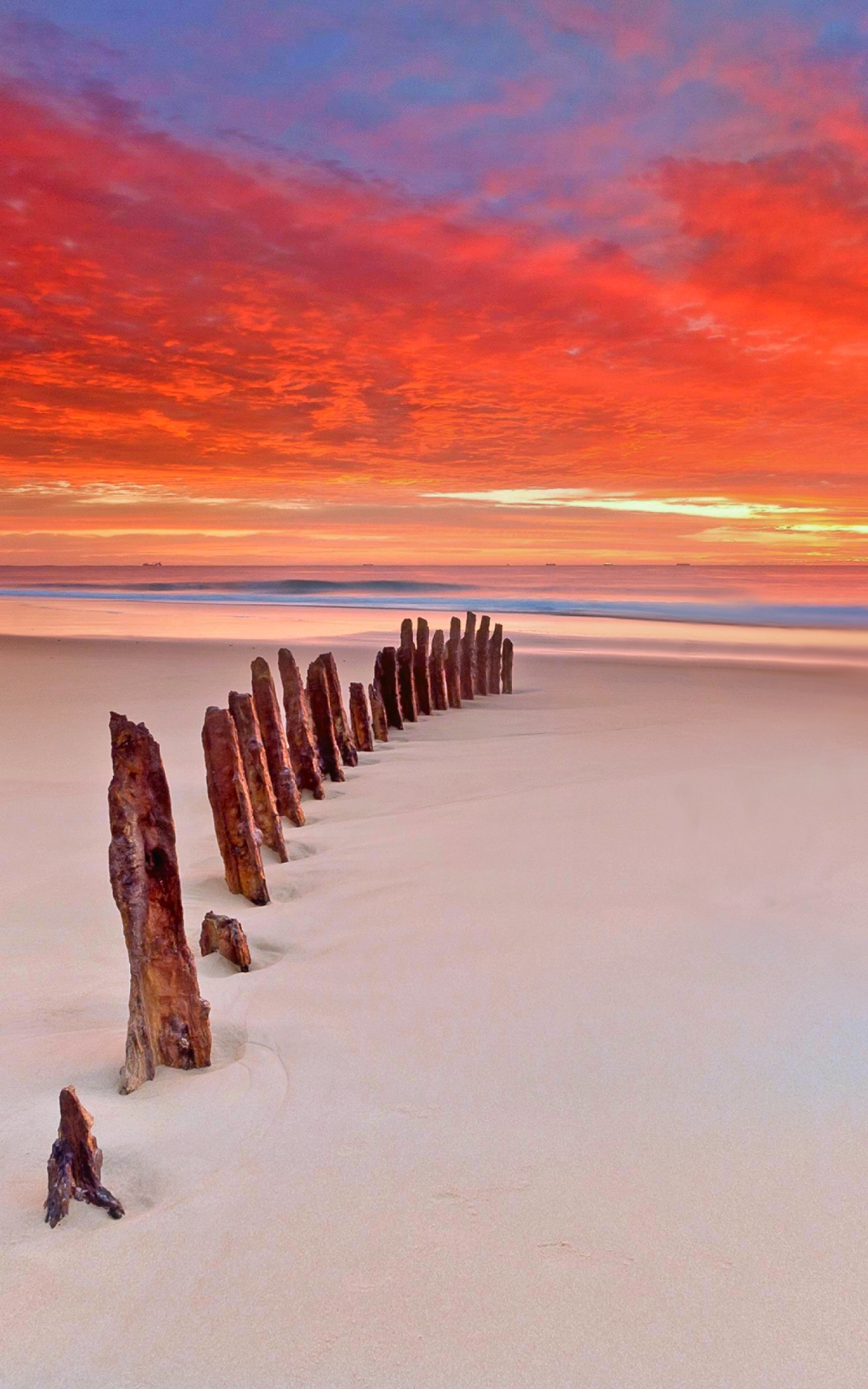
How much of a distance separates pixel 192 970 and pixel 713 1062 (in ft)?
5.41

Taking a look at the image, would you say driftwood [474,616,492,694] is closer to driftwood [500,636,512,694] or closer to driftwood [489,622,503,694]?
driftwood [489,622,503,694]

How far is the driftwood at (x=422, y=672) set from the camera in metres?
11.4

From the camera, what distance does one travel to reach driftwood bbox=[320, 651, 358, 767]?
26.1ft

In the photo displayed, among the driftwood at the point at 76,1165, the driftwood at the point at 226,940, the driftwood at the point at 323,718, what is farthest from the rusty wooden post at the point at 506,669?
the driftwood at the point at 76,1165

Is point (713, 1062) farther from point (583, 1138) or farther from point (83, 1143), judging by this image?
point (83, 1143)

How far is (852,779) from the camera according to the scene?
740 centimetres

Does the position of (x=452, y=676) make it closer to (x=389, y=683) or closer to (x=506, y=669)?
(x=506, y=669)

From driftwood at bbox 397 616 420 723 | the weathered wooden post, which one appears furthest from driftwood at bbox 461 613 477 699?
driftwood at bbox 397 616 420 723

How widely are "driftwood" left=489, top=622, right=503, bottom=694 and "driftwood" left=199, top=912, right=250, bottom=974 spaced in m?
9.92

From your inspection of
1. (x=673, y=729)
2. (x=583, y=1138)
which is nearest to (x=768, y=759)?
(x=673, y=729)

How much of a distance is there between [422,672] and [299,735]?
180 inches

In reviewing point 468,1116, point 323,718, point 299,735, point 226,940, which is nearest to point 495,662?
point 323,718

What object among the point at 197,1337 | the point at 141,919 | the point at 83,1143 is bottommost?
the point at 197,1337

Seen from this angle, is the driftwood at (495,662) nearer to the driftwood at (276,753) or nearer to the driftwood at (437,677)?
the driftwood at (437,677)
